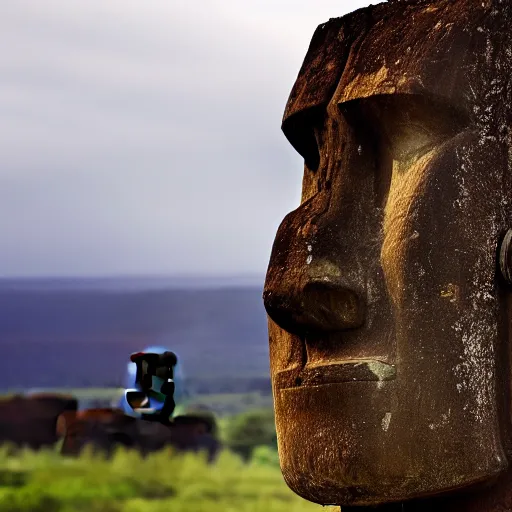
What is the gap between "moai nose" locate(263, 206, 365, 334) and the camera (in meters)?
3.26

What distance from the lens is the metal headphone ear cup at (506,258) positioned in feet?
10.4

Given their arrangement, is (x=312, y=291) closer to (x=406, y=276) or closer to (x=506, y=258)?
(x=406, y=276)

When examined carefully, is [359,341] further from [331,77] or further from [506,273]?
[331,77]

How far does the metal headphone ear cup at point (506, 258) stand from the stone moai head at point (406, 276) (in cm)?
3

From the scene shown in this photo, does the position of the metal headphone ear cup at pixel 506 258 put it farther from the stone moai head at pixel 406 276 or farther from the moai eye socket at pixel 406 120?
the moai eye socket at pixel 406 120

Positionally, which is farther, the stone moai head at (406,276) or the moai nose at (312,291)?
the moai nose at (312,291)

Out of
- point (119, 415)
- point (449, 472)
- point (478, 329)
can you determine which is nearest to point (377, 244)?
point (478, 329)

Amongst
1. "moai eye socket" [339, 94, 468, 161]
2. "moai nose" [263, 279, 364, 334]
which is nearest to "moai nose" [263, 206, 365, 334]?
"moai nose" [263, 279, 364, 334]

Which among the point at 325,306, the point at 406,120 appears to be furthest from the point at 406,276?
the point at 406,120

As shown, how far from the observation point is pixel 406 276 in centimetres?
319

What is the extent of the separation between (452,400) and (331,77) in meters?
1.04

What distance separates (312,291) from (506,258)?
1.74ft

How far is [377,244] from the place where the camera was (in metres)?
3.32

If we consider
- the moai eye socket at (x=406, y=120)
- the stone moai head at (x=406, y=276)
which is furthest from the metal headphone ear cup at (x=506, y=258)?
the moai eye socket at (x=406, y=120)
